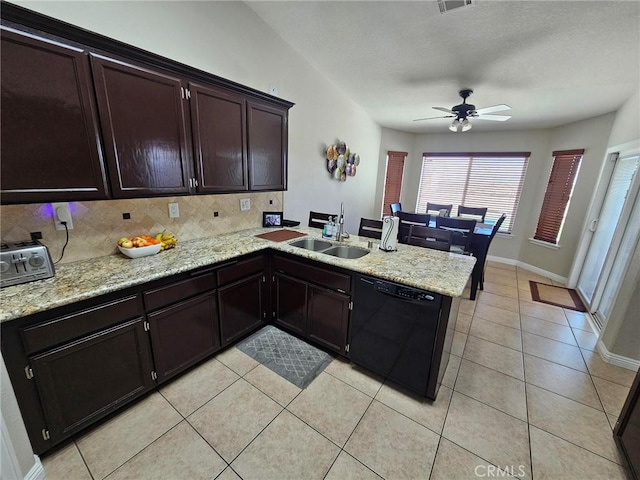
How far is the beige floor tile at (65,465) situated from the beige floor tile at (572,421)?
265cm

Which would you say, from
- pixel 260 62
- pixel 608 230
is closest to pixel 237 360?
pixel 260 62

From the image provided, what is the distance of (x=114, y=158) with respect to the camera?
1538mm

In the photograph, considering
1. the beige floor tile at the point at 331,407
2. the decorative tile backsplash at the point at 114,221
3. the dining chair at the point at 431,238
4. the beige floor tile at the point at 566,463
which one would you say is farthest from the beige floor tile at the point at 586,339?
the decorative tile backsplash at the point at 114,221

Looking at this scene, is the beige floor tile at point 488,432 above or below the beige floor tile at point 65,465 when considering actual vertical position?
above

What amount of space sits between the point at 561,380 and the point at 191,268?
3.00 metres

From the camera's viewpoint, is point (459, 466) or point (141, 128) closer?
point (459, 466)

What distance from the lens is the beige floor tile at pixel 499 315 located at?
2.88m

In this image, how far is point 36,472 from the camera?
1.24 metres

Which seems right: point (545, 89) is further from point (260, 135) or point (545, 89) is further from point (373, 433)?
point (373, 433)

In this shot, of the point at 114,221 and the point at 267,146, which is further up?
the point at 267,146

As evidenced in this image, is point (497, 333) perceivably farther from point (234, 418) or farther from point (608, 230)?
point (234, 418)

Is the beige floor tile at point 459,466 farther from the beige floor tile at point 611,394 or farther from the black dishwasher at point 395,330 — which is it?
the beige floor tile at point 611,394

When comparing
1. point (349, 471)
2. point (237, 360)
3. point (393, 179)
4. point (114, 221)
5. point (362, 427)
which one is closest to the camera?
point (349, 471)

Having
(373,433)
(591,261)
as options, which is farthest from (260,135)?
(591,261)
